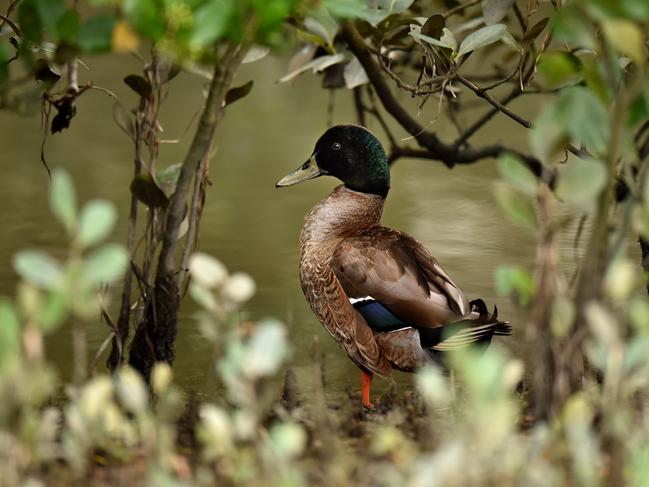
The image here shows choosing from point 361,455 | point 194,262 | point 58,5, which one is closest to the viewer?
point 194,262

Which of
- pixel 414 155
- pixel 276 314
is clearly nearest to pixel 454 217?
pixel 414 155

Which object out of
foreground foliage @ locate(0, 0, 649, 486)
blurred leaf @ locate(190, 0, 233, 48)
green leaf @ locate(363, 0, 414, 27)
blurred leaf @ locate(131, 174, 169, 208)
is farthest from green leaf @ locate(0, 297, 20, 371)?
green leaf @ locate(363, 0, 414, 27)

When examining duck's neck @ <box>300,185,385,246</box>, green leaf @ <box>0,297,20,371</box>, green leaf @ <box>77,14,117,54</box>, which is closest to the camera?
green leaf @ <box>0,297,20,371</box>

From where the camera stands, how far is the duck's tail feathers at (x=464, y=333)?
3348 millimetres

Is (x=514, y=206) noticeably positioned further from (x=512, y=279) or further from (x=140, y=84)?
(x=140, y=84)

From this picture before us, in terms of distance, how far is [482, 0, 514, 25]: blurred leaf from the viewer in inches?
139

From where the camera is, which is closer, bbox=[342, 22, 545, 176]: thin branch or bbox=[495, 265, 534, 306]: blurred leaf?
bbox=[495, 265, 534, 306]: blurred leaf

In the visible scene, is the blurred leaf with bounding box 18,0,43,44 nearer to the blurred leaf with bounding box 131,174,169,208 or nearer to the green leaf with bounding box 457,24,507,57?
the blurred leaf with bounding box 131,174,169,208

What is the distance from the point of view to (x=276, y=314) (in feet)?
14.8

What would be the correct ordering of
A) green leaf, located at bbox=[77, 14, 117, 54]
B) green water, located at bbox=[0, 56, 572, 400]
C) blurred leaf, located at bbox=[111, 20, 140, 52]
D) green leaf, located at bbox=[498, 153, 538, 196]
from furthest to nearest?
green water, located at bbox=[0, 56, 572, 400], green leaf, located at bbox=[77, 14, 117, 54], blurred leaf, located at bbox=[111, 20, 140, 52], green leaf, located at bbox=[498, 153, 538, 196]

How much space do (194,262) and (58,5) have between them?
664 millimetres

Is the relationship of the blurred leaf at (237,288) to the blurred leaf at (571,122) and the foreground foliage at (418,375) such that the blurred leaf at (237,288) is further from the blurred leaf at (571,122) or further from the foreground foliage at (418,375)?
the blurred leaf at (571,122)

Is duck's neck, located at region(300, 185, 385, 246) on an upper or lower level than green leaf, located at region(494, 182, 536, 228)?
lower

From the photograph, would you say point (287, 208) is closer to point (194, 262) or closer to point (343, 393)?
point (343, 393)
